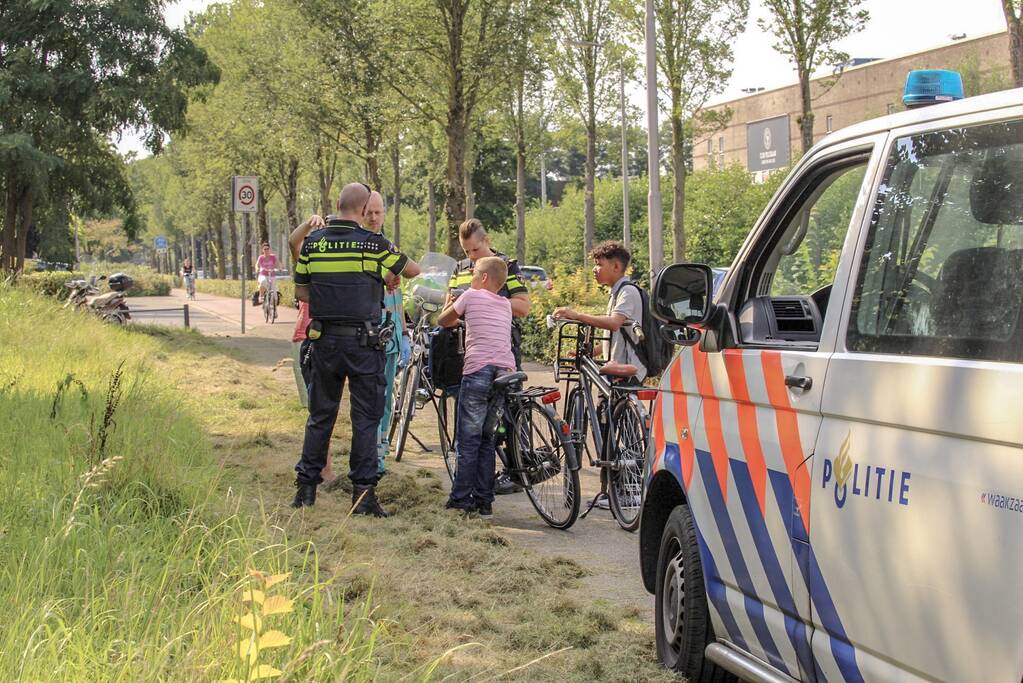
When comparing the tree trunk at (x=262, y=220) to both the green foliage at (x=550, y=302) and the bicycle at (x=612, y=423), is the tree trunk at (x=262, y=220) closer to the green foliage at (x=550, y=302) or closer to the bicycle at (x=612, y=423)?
the green foliage at (x=550, y=302)

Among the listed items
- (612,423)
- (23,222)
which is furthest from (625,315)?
(23,222)

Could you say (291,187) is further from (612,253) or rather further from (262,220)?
(612,253)

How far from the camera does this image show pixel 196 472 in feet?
23.7

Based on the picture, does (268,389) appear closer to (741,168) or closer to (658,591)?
(658,591)

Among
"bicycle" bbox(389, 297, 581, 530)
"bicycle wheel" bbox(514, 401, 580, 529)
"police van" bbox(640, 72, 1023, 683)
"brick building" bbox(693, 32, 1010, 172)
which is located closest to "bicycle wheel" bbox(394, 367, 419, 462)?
"bicycle" bbox(389, 297, 581, 530)

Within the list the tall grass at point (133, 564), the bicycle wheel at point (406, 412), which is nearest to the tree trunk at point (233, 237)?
the bicycle wheel at point (406, 412)

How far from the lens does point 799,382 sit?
11.7 feet

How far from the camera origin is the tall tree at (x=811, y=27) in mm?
22656

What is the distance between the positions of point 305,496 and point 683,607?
3.88 metres

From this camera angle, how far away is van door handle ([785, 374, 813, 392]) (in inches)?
139

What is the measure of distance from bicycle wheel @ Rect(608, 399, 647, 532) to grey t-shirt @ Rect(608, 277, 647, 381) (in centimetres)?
37

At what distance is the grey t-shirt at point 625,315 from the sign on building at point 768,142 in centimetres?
5163

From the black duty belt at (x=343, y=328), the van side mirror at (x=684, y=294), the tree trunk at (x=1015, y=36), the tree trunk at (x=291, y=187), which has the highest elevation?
the tree trunk at (x=291, y=187)

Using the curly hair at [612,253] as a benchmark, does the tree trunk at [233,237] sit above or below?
above
